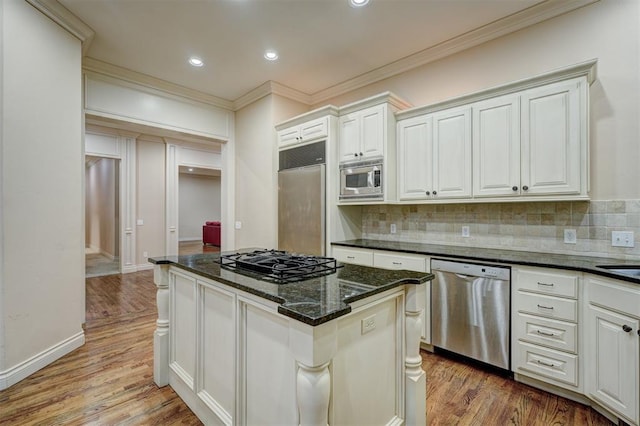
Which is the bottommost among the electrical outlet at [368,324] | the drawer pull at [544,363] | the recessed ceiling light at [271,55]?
the drawer pull at [544,363]

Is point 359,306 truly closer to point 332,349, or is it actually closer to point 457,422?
point 332,349

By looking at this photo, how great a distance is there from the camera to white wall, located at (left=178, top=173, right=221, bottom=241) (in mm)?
11688

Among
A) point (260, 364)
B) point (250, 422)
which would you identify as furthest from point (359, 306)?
point (250, 422)

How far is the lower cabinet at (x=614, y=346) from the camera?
Result: 1.58 meters

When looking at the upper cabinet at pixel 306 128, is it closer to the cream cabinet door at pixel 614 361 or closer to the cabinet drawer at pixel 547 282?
the cabinet drawer at pixel 547 282

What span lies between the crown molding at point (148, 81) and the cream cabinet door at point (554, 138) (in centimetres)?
380

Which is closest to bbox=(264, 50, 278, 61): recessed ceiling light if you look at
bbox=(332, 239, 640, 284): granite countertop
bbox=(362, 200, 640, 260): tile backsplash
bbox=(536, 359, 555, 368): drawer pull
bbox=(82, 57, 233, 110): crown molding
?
bbox=(82, 57, 233, 110): crown molding

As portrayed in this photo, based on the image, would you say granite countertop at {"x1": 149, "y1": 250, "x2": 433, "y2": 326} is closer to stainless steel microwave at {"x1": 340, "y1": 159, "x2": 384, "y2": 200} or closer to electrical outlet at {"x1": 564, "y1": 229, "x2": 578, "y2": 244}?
stainless steel microwave at {"x1": 340, "y1": 159, "x2": 384, "y2": 200}

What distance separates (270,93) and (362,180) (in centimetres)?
180

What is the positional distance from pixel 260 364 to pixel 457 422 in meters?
1.29

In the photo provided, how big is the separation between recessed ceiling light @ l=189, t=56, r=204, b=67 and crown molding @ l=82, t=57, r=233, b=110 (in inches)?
26.5

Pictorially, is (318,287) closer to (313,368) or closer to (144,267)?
(313,368)

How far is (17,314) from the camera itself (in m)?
2.23

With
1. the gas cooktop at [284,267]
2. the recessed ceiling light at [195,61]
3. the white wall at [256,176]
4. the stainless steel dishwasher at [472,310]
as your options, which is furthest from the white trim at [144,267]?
the stainless steel dishwasher at [472,310]
